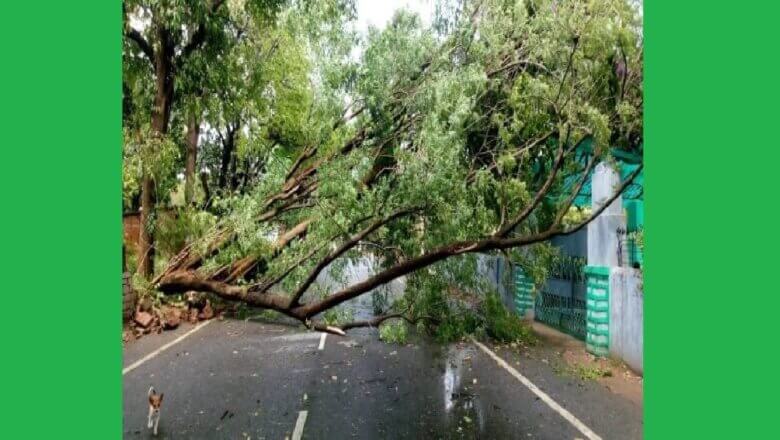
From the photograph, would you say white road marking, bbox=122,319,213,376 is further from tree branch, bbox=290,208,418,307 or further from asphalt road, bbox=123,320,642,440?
tree branch, bbox=290,208,418,307

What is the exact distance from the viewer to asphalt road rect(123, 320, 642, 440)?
2186 mm

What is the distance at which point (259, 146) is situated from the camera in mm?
2482

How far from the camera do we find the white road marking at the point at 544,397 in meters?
2.15

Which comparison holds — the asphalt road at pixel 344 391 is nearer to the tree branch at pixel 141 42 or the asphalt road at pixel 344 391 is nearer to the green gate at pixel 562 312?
the green gate at pixel 562 312

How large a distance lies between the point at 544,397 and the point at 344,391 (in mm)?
1043

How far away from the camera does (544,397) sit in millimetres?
2342

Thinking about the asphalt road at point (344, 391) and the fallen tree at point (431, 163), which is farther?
the fallen tree at point (431, 163)

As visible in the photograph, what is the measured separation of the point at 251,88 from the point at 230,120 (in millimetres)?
225

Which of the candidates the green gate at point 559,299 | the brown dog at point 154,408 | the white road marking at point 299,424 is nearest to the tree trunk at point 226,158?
the brown dog at point 154,408

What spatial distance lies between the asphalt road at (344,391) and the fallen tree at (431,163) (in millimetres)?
227

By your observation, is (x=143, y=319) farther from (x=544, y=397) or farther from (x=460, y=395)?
(x=544, y=397)

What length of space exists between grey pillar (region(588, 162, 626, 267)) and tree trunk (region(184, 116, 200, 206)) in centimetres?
208

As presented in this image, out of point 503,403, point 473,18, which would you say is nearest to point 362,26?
point 473,18

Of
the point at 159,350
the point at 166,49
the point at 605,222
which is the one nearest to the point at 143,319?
the point at 159,350
